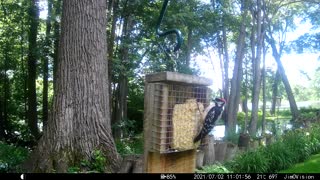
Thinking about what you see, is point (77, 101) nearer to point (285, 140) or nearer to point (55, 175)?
point (55, 175)

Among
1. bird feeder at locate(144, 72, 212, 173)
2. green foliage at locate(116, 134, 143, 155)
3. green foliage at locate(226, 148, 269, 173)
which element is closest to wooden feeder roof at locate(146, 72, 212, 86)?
bird feeder at locate(144, 72, 212, 173)

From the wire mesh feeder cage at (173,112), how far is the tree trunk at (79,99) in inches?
94.7

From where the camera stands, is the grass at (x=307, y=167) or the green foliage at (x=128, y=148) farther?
the green foliage at (x=128, y=148)

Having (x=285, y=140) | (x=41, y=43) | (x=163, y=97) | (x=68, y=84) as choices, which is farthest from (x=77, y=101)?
(x=41, y=43)

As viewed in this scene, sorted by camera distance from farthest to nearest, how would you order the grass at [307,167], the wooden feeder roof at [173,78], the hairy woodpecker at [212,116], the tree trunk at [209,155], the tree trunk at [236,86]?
the tree trunk at [236,86] → the grass at [307,167] → the tree trunk at [209,155] → the hairy woodpecker at [212,116] → the wooden feeder roof at [173,78]

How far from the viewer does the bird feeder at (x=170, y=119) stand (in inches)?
97.9

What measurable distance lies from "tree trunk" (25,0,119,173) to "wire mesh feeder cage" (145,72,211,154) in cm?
241

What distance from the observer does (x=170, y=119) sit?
8.39ft

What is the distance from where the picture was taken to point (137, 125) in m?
14.1

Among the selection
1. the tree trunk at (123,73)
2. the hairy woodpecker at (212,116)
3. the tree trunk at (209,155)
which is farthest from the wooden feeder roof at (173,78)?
the tree trunk at (123,73)

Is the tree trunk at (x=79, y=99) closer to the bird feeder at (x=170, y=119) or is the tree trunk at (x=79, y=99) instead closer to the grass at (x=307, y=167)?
the bird feeder at (x=170, y=119)

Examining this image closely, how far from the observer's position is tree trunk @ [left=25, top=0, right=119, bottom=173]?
188 inches

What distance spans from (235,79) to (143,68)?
5.21 meters

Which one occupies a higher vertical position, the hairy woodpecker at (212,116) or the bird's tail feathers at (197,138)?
the hairy woodpecker at (212,116)
